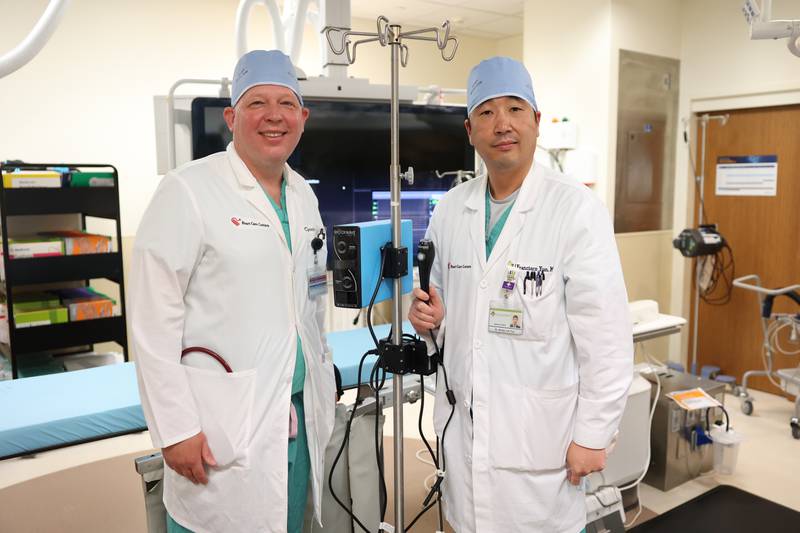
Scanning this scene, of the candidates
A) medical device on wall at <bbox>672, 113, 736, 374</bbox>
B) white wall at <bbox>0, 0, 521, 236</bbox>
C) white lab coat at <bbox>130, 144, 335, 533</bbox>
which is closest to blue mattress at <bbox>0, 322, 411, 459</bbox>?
white lab coat at <bbox>130, 144, 335, 533</bbox>

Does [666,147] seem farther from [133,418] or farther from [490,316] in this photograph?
[133,418]

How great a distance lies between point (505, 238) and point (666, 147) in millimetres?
3615

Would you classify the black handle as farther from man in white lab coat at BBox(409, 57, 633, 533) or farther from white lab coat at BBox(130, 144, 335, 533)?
white lab coat at BBox(130, 144, 335, 533)

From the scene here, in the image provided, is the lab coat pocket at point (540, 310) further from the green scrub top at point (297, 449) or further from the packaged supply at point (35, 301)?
the packaged supply at point (35, 301)

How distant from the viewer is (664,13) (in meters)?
4.38

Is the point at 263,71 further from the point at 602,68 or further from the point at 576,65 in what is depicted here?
the point at 576,65

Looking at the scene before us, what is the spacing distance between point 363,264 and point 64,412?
1.57 m

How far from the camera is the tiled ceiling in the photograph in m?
4.89

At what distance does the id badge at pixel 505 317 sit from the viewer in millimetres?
1462

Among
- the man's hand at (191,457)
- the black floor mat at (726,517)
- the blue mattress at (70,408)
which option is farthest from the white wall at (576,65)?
the man's hand at (191,457)

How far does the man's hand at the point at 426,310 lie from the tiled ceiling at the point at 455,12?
11.7 feet

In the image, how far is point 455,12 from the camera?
5199 mm

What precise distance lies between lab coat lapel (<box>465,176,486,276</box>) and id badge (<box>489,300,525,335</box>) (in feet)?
0.33

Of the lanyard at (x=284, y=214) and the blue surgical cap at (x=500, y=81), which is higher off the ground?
the blue surgical cap at (x=500, y=81)
